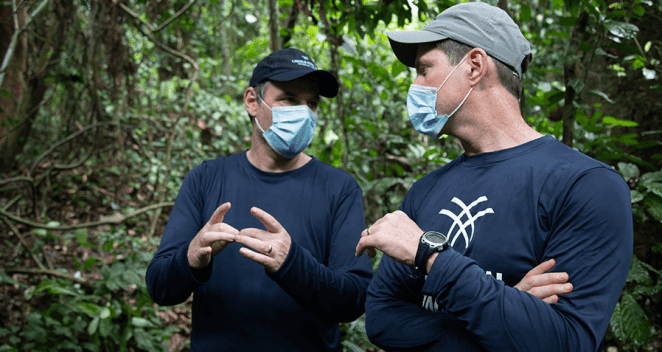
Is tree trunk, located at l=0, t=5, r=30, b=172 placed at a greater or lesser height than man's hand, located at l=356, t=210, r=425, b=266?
greater

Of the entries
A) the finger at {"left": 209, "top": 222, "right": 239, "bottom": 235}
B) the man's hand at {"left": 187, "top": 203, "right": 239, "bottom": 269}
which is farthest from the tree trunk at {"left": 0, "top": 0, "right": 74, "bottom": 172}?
the finger at {"left": 209, "top": 222, "right": 239, "bottom": 235}

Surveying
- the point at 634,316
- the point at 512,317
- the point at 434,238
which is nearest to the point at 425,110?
the point at 434,238

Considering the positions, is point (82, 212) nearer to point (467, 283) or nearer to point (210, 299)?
point (210, 299)

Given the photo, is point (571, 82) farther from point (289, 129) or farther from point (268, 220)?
point (268, 220)

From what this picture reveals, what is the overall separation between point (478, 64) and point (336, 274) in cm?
97

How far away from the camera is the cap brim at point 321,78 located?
2064 millimetres

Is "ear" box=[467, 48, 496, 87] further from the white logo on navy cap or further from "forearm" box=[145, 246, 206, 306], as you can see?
"forearm" box=[145, 246, 206, 306]

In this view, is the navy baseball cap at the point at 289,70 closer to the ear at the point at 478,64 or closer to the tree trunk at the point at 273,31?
the ear at the point at 478,64

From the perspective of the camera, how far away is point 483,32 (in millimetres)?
1492

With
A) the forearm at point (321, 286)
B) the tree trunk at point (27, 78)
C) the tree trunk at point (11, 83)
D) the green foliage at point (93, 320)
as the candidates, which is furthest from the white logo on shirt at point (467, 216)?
the tree trunk at point (11, 83)

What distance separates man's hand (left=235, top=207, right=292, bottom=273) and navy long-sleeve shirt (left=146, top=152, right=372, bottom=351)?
0.04 meters

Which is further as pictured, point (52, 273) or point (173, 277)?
point (52, 273)

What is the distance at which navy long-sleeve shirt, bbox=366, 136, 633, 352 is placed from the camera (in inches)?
44.2

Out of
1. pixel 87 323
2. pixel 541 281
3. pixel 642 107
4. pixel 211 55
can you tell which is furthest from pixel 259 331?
pixel 211 55
